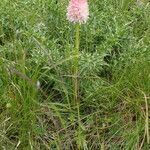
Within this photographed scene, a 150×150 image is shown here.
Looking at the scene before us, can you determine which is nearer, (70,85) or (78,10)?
(78,10)

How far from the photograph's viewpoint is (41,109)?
221 cm

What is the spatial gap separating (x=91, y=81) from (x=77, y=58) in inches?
7.3

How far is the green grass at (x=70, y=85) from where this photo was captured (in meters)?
2.18

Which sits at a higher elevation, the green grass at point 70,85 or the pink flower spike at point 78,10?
the pink flower spike at point 78,10

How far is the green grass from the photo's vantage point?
218cm

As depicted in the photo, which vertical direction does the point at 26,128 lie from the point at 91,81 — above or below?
below

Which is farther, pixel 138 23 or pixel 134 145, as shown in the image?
pixel 138 23

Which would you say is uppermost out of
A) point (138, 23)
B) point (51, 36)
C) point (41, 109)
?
point (138, 23)

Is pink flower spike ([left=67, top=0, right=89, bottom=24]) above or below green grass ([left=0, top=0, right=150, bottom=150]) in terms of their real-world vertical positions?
above

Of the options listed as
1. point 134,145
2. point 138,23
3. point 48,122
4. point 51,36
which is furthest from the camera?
point 138,23

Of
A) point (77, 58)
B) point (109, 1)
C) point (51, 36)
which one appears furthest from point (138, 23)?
point (77, 58)

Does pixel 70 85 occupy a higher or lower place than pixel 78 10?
lower

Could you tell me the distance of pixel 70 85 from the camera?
92.6 inches

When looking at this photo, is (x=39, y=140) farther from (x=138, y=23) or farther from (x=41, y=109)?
(x=138, y=23)
